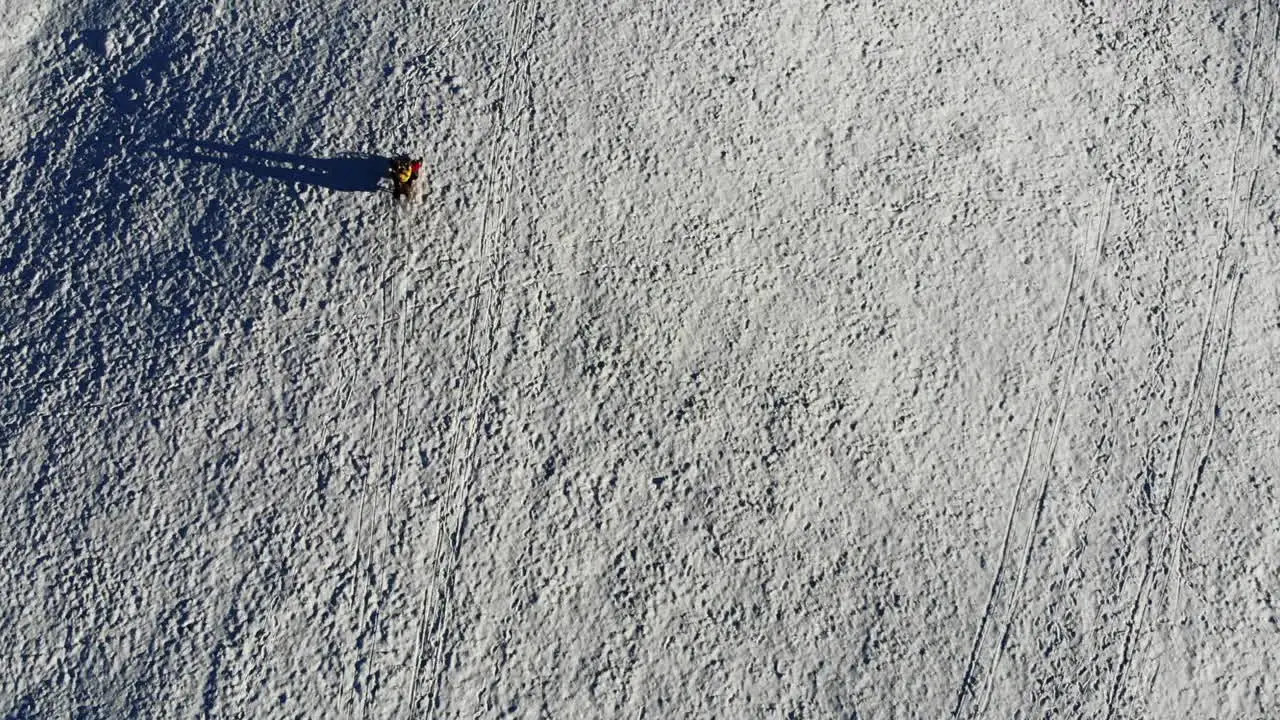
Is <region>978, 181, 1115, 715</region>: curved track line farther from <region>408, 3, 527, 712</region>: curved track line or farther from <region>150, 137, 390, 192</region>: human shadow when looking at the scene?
<region>150, 137, 390, 192</region>: human shadow

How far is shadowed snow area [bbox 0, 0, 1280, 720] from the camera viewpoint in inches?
176

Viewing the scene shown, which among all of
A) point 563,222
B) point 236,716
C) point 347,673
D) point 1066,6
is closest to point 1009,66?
point 1066,6

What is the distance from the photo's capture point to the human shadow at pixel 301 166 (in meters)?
4.81

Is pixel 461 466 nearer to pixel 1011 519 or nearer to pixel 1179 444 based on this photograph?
pixel 1011 519

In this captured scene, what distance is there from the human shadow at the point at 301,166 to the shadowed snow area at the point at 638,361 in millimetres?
18

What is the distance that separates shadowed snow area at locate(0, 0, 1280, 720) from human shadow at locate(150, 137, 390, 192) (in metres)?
0.02

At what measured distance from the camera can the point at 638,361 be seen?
4734mm

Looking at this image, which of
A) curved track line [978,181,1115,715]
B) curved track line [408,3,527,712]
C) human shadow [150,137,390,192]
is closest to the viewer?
curved track line [408,3,527,712]

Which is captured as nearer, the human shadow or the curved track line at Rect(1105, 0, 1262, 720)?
the curved track line at Rect(1105, 0, 1262, 720)

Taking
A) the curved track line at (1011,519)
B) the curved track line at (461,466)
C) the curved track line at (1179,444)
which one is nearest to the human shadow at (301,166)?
the curved track line at (461,466)

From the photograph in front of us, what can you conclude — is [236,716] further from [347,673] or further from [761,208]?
[761,208]

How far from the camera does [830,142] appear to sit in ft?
16.4

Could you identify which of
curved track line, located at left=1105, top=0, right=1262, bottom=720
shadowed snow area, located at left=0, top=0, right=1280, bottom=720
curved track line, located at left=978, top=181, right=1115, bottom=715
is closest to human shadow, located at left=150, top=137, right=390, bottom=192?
shadowed snow area, located at left=0, top=0, right=1280, bottom=720

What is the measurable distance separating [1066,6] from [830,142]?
1616 millimetres
